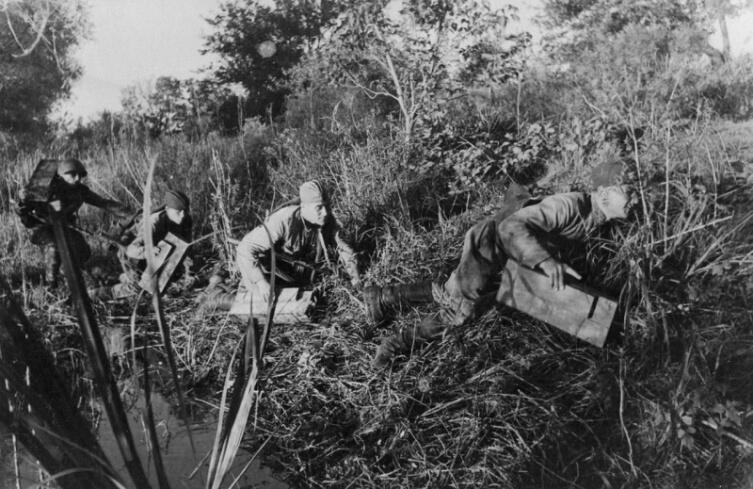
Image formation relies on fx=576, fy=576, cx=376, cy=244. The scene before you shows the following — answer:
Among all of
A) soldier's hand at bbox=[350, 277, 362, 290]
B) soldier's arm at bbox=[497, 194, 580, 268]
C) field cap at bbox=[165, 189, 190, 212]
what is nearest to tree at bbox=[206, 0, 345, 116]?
field cap at bbox=[165, 189, 190, 212]

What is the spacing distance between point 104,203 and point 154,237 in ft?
2.78

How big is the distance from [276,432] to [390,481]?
0.90 meters

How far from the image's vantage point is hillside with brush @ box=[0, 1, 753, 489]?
2.99 m

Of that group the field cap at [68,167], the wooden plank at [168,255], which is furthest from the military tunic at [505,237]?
the field cap at [68,167]

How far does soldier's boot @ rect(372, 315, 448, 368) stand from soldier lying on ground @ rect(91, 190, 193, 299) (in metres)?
2.65

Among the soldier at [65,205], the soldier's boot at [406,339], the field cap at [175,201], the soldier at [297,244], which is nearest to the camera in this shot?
the soldier's boot at [406,339]

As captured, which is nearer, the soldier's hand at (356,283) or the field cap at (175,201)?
the soldier's hand at (356,283)

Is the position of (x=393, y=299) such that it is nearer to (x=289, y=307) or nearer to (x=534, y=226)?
(x=289, y=307)

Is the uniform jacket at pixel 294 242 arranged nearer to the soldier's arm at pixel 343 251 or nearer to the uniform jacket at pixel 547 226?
the soldier's arm at pixel 343 251

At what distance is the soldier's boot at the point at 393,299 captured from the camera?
4.27m

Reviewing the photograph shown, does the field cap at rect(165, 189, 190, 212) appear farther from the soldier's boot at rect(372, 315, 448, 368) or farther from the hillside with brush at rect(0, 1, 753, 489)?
the soldier's boot at rect(372, 315, 448, 368)

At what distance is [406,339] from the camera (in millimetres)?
3857

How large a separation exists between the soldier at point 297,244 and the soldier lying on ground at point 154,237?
3.76 ft

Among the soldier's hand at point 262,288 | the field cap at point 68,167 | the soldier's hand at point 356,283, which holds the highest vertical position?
the field cap at point 68,167
